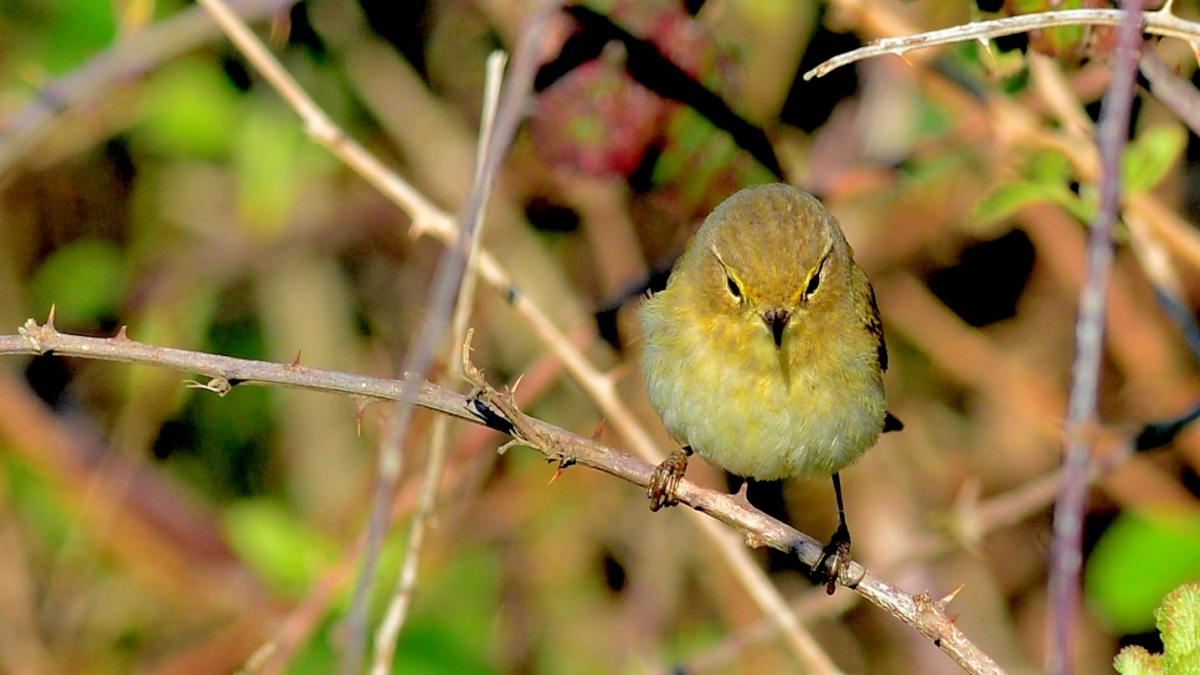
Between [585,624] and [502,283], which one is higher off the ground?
[502,283]

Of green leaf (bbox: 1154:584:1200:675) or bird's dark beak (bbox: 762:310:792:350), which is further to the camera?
bird's dark beak (bbox: 762:310:792:350)

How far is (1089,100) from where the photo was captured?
539 centimetres

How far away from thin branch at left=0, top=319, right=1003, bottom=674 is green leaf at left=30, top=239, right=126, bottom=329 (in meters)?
3.81

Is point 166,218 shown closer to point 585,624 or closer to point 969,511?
point 585,624

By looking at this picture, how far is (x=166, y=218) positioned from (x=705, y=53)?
351 centimetres

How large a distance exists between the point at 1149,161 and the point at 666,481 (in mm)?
1755

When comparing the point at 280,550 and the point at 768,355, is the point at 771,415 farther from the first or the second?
the point at 280,550

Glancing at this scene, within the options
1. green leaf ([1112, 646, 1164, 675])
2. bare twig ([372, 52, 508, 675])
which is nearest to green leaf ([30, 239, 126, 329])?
bare twig ([372, 52, 508, 675])

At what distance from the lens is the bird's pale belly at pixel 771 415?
11.9 feet

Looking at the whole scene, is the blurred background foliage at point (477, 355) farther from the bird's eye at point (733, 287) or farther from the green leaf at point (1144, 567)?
the bird's eye at point (733, 287)

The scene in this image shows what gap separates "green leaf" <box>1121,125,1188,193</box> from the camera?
12.8 feet

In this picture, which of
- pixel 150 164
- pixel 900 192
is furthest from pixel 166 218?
pixel 900 192

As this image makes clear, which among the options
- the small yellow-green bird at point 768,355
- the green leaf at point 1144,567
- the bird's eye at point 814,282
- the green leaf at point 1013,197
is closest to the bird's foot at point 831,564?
the small yellow-green bird at point 768,355

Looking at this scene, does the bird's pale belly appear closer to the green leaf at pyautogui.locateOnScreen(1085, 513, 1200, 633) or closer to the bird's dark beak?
the bird's dark beak
